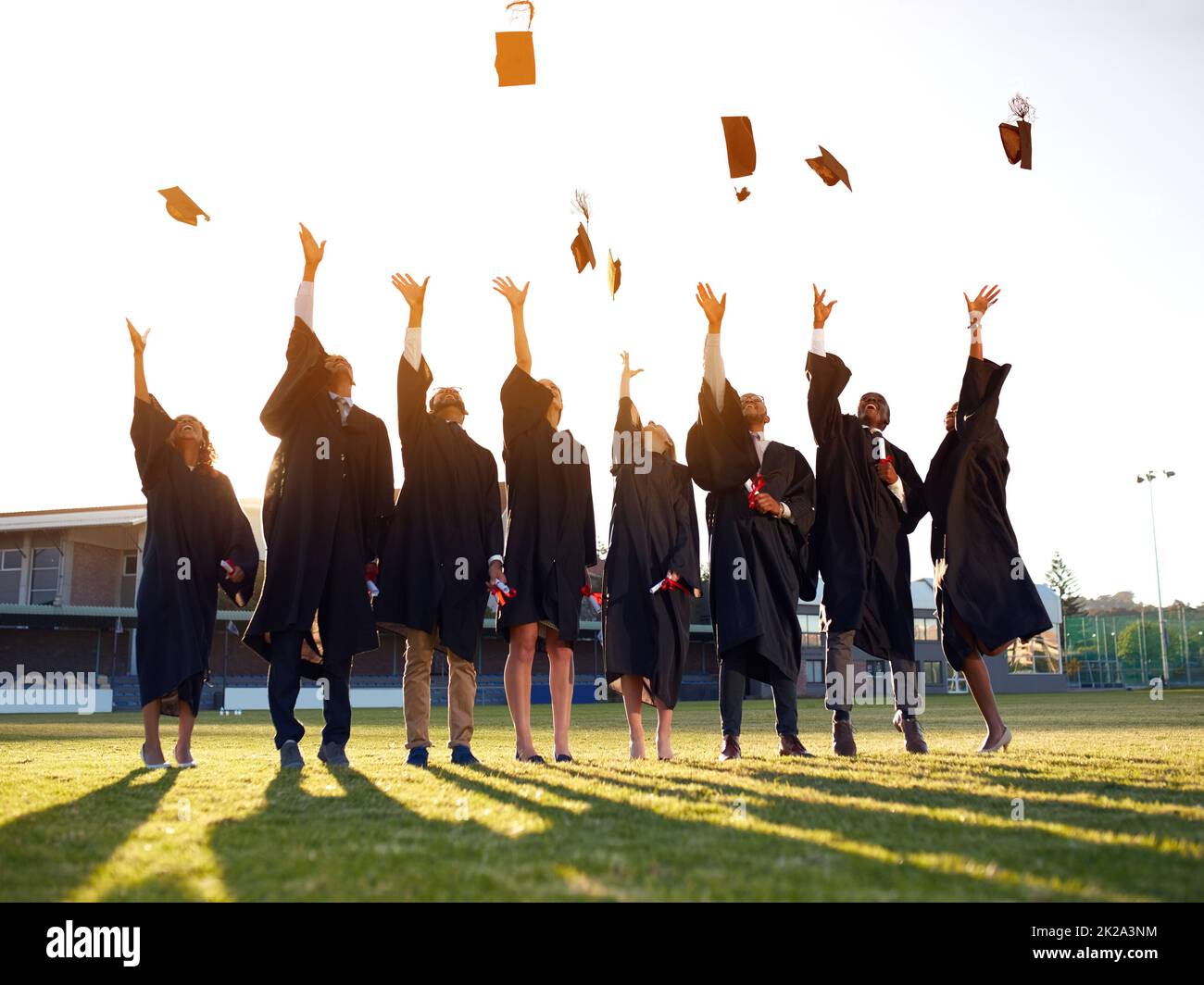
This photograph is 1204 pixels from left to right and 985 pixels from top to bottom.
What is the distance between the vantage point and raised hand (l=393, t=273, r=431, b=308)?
6953 millimetres

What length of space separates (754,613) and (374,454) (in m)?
2.74

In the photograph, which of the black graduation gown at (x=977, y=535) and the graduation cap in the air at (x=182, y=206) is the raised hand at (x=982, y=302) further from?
the graduation cap in the air at (x=182, y=206)

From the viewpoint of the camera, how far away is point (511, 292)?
7090 mm

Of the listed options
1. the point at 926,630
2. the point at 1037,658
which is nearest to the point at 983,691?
the point at 926,630

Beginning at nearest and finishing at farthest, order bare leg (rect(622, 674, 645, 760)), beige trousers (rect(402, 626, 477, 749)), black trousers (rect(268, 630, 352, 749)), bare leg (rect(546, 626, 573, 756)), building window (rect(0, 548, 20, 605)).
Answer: black trousers (rect(268, 630, 352, 749)) → beige trousers (rect(402, 626, 477, 749)) → bare leg (rect(546, 626, 573, 756)) → bare leg (rect(622, 674, 645, 760)) → building window (rect(0, 548, 20, 605))

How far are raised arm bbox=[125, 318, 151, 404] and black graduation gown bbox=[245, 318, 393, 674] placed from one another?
90 centimetres

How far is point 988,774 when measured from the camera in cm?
540

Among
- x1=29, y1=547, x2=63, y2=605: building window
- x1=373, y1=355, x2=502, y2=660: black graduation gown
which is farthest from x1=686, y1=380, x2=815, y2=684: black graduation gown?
x1=29, y1=547, x2=63, y2=605: building window

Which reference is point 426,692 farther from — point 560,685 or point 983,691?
point 983,691

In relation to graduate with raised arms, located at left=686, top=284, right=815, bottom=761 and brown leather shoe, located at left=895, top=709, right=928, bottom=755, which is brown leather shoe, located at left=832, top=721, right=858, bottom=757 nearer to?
graduate with raised arms, located at left=686, top=284, right=815, bottom=761

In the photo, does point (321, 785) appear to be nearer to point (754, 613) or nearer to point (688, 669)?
point (754, 613)

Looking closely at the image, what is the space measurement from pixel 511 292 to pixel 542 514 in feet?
4.91
